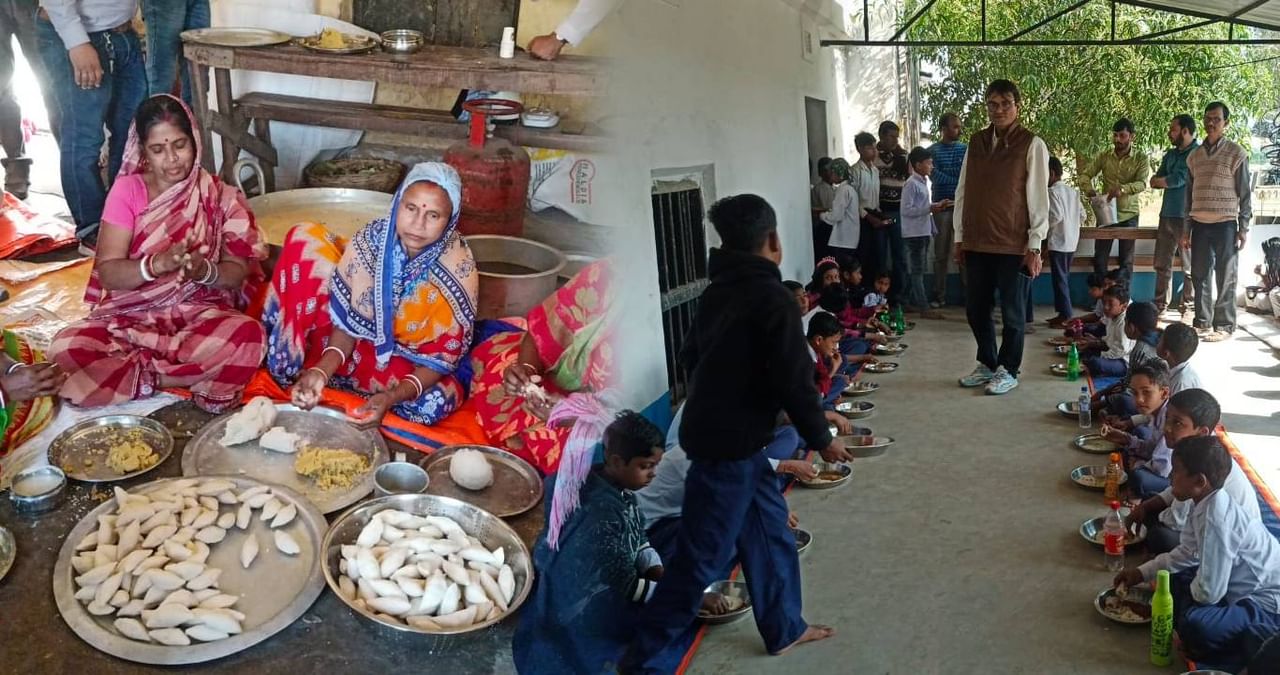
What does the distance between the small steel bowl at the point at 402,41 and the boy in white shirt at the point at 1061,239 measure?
4935mm

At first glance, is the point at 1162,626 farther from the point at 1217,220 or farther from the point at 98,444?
the point at 1217,220

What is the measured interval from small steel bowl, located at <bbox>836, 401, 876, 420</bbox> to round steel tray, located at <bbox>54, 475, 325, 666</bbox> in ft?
6.07

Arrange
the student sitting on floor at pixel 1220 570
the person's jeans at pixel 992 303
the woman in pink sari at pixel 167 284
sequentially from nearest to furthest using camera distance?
the student sitting on floor at pixel 1220 570 → the woman in pink sari at pixel 167 284 → the person's jeans at pixel 992 303

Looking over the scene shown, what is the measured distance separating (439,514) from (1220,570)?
188 centimetres

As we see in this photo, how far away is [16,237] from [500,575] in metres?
1.70

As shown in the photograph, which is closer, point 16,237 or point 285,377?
point 16,237

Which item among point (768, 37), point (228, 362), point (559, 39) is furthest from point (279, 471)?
point (768, 37)

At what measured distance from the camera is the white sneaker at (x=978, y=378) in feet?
14.1

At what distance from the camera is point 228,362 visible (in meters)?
2.73

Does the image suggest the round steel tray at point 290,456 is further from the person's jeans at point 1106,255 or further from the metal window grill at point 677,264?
the person's jeans at point 1106,255

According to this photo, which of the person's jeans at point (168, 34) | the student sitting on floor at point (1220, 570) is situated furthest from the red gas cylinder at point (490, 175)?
the student sitting on floor at point (1220, 570)

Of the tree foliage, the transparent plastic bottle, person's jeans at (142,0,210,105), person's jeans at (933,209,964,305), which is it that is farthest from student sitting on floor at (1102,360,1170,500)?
the tree foliage

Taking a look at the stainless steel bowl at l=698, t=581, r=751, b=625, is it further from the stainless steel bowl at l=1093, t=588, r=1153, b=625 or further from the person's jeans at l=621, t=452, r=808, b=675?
the stainless steel bowl at l=1093, t=588, r=1153, b=625

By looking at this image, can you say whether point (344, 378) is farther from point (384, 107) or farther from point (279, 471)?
point (384, 107)
